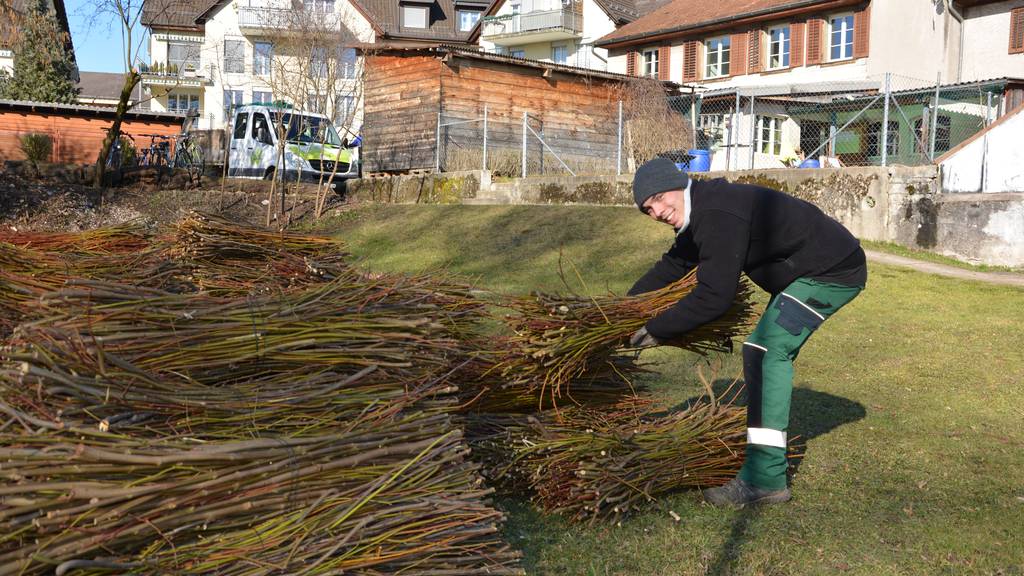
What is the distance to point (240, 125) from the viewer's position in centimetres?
2273

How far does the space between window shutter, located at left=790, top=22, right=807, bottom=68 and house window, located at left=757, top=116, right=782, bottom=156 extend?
14.8 ft

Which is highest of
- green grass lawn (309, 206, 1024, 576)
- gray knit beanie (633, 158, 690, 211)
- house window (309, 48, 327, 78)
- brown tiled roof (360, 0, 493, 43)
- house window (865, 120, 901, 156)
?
brown tiled roof (360, 0, 493, 43)

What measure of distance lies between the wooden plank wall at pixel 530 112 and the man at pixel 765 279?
17068 mm

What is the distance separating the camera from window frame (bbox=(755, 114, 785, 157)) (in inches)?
1182

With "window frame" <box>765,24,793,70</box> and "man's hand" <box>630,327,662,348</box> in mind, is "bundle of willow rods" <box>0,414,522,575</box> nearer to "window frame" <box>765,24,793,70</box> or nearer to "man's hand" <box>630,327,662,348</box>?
"man's hand" <box>630,327,662,348</box>

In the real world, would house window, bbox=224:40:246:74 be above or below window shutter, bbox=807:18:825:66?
above

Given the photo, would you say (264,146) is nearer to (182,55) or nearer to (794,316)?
(794,316)

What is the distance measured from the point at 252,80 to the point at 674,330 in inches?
2095

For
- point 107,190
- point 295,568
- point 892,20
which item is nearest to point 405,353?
point 295,568

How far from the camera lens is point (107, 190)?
18.6m

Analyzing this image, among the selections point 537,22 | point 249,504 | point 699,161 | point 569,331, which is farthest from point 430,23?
point 249,504

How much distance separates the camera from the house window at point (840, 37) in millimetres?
32719

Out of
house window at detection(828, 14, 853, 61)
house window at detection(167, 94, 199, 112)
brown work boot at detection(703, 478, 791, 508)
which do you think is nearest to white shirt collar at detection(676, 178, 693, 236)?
brown work boot at detection(703, 478, 791, 508)

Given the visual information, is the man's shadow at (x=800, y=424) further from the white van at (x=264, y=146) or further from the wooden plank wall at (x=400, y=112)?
the wooden plank wall at (x=400, y=112)
